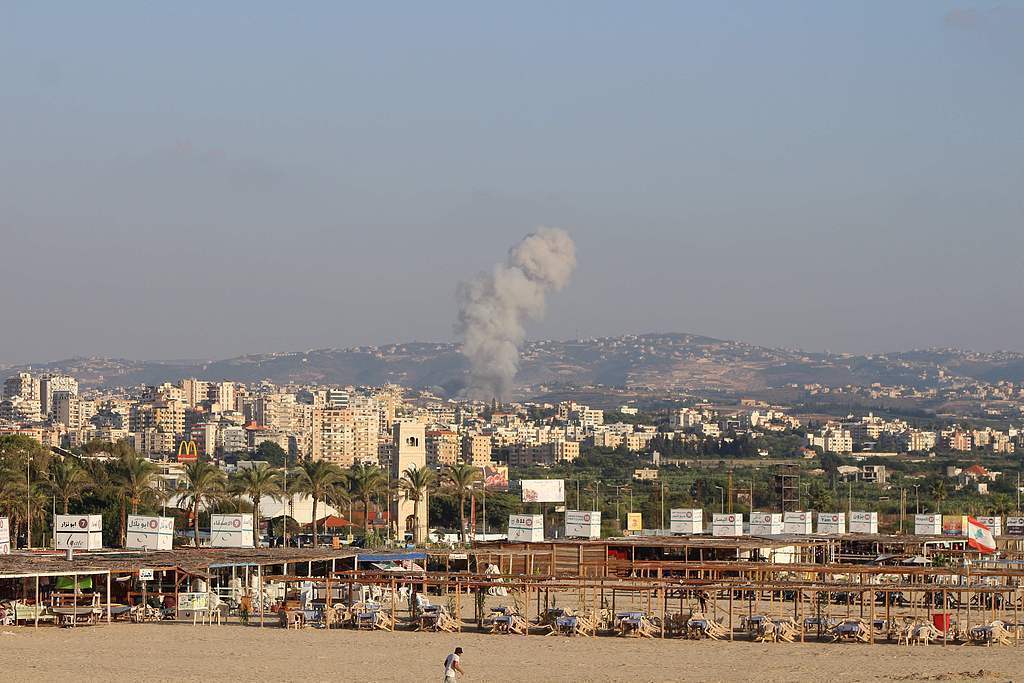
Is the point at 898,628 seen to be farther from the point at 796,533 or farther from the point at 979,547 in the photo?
the point at 796,533

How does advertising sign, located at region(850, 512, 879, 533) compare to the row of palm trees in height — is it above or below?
below

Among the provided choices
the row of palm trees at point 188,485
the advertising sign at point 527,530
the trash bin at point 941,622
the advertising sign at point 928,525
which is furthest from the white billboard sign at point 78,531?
the advertising sign at point 928,525

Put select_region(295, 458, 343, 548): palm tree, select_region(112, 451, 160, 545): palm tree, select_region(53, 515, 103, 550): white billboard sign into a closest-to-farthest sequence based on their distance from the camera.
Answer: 1. select_region(53, 515, 103, 550): white billboard sign
2. select_region(112, 451, 160, 545): palm tree
3. select_region(295, 458, 343, 548): palm tree

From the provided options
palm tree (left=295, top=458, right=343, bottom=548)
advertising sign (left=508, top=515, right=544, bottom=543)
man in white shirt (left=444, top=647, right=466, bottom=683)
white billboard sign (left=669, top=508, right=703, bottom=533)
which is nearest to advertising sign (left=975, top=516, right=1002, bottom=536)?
white billboard sign (left=669, top=508, right=703, bottom=533)

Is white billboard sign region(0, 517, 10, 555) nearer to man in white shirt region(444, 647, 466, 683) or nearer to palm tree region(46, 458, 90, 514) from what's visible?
palm tree region(46, 458, 90, 514)

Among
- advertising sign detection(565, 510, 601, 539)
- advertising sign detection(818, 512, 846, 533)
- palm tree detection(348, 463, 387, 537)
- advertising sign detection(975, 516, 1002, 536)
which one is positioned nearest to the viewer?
advertising sign detection(565, 510, 601, 539)

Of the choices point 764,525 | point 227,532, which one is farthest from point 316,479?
point 764,525
